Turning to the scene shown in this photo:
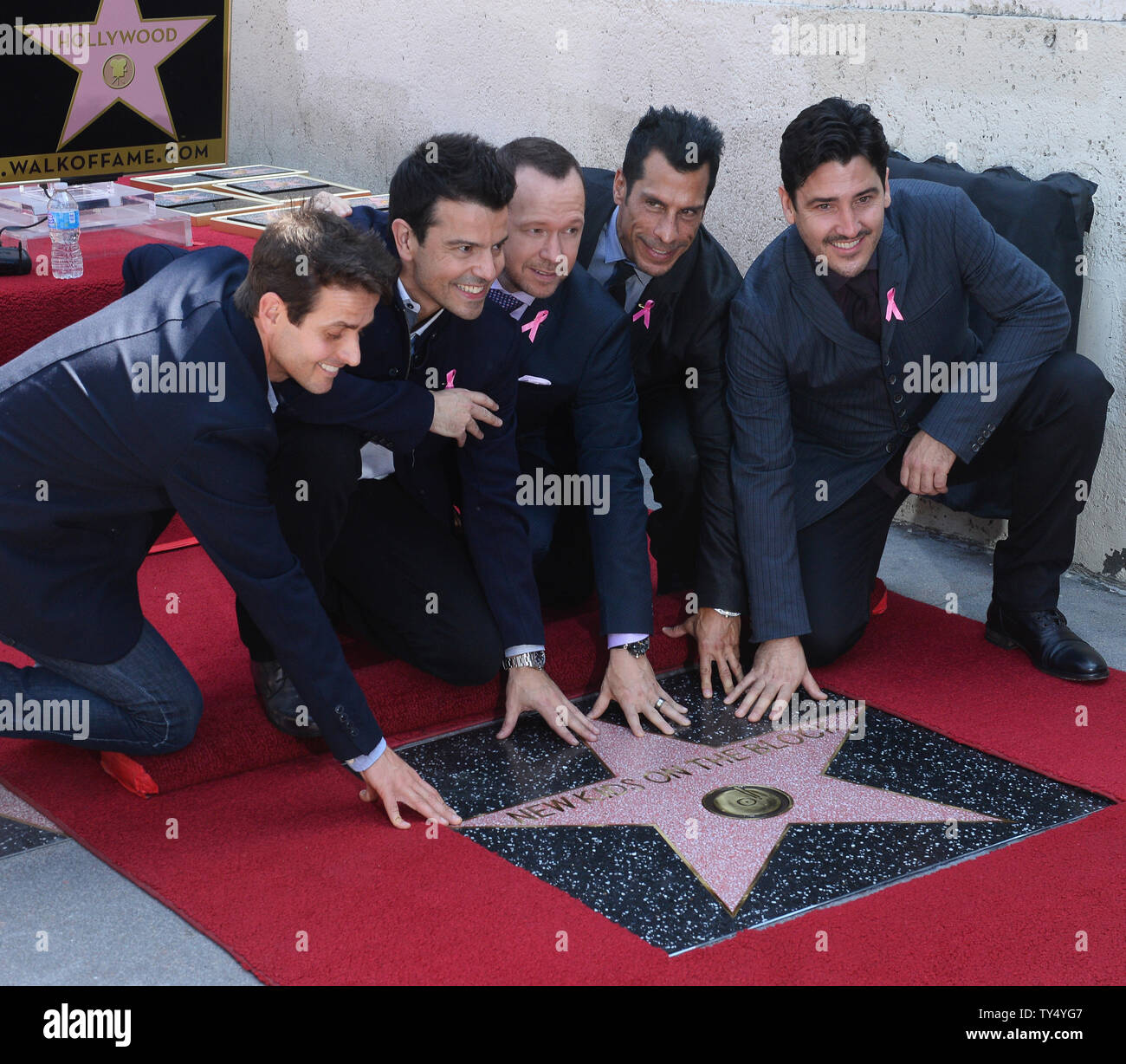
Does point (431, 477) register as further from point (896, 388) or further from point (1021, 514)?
point (1021, 514)

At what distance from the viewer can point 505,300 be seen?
3043 millimetres

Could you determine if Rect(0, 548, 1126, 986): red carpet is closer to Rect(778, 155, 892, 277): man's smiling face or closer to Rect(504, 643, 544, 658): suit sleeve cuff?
Rect(504, 643, 544, 658): suit sleeve cuff

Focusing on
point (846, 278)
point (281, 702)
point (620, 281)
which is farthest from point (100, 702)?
point (846, 278)

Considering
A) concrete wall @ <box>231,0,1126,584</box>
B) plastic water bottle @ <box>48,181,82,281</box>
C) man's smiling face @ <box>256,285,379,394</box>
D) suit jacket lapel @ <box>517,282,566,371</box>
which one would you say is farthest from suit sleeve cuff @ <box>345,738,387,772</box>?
concrete wall @ <box>231,0,1126,584</box>

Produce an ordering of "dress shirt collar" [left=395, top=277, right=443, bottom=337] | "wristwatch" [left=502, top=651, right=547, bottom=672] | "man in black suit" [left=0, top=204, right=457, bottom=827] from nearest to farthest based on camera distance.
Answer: "man in black suit" [left=0, top=204, right=457, bottom=827]
"dress shirt collar" [left=395, top=277, right=443, bottom=337]
"wristwatch" [left=502, top=651, right=547, bottom=672]

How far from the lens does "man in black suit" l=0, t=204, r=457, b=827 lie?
2.25 m

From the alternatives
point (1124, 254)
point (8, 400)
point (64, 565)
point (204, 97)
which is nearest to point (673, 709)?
point (64, 565)

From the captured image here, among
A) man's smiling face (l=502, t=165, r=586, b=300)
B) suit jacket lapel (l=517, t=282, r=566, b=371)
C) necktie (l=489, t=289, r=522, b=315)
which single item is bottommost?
suit jacket lapel (l=517, t=282, r=566, b=371)

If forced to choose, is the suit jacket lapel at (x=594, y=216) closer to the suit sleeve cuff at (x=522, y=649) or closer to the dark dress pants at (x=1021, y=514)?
the dark dress pants at (x=1021, y=514)

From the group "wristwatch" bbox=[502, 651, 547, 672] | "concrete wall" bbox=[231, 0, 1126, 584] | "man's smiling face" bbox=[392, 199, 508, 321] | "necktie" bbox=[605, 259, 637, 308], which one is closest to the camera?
"man's smiling face" bbox=[392, 199, 508, 321]

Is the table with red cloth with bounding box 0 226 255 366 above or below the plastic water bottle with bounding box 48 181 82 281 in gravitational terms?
below

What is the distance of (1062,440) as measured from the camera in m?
3.17

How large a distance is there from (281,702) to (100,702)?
354mm

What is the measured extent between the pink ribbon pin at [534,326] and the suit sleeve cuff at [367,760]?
3.28 ft
